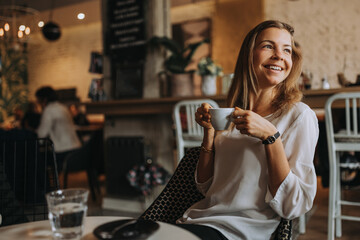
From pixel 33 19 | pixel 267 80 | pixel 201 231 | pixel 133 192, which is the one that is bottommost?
pixel 133 192

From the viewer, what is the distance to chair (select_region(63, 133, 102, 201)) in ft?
12.3

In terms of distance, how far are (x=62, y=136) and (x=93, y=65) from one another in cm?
90

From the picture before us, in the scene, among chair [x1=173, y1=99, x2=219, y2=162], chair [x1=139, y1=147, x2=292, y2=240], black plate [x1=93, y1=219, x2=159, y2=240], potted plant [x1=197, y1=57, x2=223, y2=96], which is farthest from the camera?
potted plant [x1=197, y1=57, x2=223, y2=96]

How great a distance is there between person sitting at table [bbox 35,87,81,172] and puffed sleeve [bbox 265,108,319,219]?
10.9 feet

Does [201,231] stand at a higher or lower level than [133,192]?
higher

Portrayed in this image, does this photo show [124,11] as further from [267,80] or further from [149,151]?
[267,80]

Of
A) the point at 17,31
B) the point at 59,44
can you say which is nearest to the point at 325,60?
the point at 17,31

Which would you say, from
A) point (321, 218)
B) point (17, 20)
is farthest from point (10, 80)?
point (321, 218)

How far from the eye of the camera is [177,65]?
3.30 m

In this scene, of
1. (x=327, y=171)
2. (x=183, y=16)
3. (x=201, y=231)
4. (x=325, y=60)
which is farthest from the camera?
(x=183, y=16)

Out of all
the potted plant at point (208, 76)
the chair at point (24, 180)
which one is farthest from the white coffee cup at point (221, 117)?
the potted plant at point (208, 76)

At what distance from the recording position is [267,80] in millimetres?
1188

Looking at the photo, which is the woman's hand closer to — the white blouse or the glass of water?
the white blouse

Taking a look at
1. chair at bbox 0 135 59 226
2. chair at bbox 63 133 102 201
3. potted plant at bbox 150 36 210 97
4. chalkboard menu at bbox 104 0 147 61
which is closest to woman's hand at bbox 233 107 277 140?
chair at bbox 0 135 59 226
